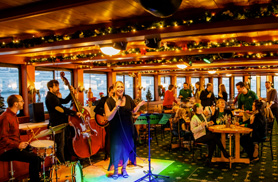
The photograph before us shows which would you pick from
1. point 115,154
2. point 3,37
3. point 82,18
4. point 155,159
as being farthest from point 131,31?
point 3,37

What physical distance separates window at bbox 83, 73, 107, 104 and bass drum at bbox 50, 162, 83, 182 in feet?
29.3

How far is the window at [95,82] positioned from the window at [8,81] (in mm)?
4276

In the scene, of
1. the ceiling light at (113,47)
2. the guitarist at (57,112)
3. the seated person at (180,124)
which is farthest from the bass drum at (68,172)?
the seated person at (180,124)

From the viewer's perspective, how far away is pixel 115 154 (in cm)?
464

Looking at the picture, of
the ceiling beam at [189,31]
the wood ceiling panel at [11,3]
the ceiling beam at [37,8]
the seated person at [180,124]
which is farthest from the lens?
the seated person at [180,124]

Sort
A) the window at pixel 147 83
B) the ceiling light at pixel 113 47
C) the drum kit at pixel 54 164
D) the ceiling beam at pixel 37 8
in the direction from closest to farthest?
the ceiling beam at pixel 37 8, the drum kit at pixel 54 164, the ceiling light at pixel 113 47, the window at pixel 147 83

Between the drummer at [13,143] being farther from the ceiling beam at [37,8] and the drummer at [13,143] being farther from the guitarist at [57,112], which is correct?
the ceiling beam at [37,8]

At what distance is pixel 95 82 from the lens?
45.1 ft

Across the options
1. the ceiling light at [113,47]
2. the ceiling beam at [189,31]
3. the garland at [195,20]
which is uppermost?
the garland at [195,20]

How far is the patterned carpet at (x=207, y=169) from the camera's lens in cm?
473

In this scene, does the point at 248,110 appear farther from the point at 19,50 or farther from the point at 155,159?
the point at 19,50

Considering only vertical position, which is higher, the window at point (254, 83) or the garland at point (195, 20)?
the garland at point (195, 20)

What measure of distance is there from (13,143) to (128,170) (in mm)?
2272

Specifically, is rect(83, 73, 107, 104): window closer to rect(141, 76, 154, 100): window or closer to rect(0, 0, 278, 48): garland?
rect(141, 76, 154, 100): window
